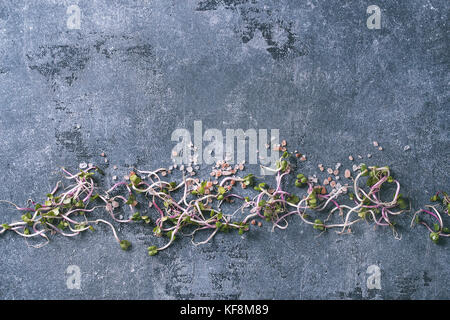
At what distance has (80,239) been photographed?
1853 mm

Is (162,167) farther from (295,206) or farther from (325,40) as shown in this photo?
(325,40)

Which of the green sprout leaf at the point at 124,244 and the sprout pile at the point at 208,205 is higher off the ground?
the sprout pile at the point at 208,205

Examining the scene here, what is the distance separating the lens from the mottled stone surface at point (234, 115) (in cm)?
183

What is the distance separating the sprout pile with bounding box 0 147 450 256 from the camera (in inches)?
71.7

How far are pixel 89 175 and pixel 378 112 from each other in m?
1.14

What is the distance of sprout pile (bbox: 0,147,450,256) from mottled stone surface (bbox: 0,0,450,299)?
41 millimetres

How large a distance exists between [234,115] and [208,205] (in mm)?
364

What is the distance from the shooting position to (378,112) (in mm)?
1847

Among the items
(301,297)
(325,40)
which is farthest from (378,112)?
(301,297)

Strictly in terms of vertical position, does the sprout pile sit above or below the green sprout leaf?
above

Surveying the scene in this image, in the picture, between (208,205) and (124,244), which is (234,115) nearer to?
(208,205)

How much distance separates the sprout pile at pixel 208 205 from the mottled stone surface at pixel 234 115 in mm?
41
